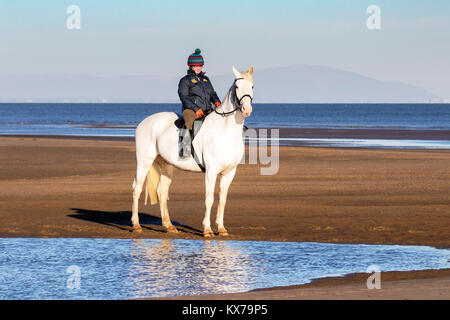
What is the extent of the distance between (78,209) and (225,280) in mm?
8443

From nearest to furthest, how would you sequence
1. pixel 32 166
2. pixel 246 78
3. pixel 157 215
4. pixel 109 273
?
pixel 109 273, pixel 246 78, pixel 157 215, pixel 32 166

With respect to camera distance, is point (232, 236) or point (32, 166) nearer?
point (232, 236)

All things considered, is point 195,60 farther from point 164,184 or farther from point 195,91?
point 164,184

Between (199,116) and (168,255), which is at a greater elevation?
(199,116)

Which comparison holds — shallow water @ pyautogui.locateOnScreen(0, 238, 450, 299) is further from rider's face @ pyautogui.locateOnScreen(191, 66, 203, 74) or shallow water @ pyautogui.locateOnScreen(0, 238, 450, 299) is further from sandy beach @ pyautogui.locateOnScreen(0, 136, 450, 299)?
rider's face @ pyautogui.locateOnScreen(191, 66, 203, 74)

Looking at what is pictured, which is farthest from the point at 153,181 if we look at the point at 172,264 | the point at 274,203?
the point at 172,264

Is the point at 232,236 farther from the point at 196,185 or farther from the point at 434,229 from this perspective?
the point at 196,185

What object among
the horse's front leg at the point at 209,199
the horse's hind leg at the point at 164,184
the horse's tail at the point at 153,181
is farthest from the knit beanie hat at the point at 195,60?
the horse's tail at the point at 153,181

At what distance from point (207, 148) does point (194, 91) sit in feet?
3.94

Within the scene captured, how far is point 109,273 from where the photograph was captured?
36.7ft

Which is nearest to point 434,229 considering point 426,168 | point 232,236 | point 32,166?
point 232,236

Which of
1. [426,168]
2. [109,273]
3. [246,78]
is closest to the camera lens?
[109,273]

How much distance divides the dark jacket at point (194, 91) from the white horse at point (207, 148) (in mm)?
395

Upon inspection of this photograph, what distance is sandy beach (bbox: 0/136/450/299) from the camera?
1479 centimetres
